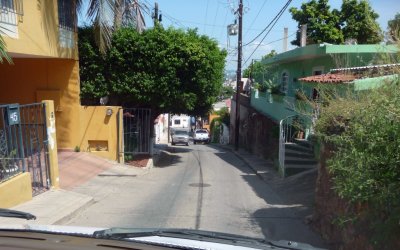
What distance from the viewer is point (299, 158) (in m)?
16.3

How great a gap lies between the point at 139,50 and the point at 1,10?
709 centimetres

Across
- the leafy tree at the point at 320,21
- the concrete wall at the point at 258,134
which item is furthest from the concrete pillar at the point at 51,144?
the leafy tree at the point at 320,21

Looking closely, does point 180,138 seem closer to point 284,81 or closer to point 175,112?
point 284,81

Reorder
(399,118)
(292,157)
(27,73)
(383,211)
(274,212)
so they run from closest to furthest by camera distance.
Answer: (399,118)
(383,211)
(274,212)
(292,157)
(27,73)

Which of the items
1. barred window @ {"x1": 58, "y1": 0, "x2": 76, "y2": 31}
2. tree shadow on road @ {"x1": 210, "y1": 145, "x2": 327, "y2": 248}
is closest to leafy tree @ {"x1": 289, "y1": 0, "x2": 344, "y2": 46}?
tree shadow on road @ {"x1": 210, "y1": 145, "x2": 327, "y2": 248}

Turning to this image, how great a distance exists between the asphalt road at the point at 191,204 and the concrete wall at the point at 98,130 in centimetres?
155

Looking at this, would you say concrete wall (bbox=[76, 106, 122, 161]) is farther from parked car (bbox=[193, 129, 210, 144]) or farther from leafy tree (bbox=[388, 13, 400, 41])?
parked car (bbox=[193, 129, 210, 144])

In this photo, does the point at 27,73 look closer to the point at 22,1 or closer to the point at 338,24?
the point at 22,1

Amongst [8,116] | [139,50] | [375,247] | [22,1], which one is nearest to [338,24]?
[139,50]

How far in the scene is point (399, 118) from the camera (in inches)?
183

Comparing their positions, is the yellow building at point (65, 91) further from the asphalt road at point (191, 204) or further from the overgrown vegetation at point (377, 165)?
the overgrown vegetation at point (377, 165)

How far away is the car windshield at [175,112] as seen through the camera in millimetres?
5624

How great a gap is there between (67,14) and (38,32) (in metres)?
3.33

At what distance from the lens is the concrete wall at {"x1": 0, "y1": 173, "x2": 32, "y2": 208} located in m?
9.16
